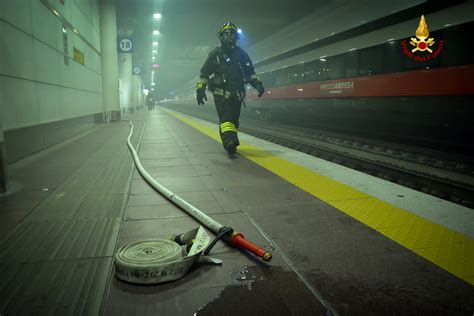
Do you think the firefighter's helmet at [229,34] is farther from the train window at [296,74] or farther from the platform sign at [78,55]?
the train window at [296,74]

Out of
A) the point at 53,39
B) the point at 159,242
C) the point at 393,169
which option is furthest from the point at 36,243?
the point at 53,39

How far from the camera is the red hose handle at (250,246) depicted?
1.85m

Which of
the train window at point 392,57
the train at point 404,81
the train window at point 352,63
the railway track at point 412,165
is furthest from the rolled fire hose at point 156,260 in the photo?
the train window at point 352,63

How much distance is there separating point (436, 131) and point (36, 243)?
10.4m

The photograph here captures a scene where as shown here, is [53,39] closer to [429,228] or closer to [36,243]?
[36,243]

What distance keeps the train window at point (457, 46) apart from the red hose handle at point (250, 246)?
7.34 metres

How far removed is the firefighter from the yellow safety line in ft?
5.63

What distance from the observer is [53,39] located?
22.2 ft

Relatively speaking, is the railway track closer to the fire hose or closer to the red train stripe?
the red train stripe

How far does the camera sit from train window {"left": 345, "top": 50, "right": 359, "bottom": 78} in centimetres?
1062

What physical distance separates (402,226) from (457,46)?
663 cm

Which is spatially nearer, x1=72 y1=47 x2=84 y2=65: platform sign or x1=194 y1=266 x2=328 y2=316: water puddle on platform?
x1=194 y1=266 x2=328 y2=316: water puddle on platform

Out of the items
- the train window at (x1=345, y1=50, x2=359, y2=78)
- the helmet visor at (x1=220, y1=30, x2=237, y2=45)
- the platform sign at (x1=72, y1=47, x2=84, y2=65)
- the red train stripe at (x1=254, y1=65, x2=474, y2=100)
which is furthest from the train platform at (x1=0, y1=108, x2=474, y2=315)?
the train window at (x1=345, y1=50, x2=359, y2=78)

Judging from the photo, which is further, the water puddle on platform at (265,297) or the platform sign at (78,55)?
the platform sign at (78,55)
